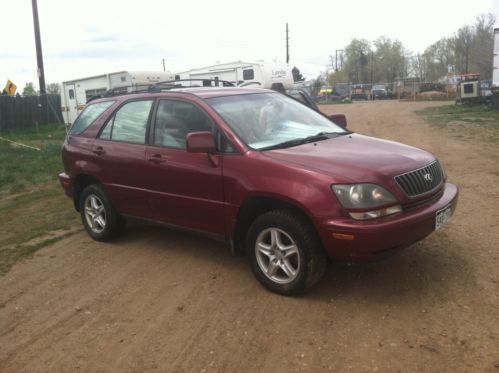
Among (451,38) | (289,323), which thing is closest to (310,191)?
(289,323)

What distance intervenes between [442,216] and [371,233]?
0.86 metres

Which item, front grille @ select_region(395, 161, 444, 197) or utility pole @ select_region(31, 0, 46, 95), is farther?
utility pole @ select_region(31, 0, 46, 95)

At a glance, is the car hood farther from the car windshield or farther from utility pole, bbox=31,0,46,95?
utility pole, bbox=31,0,46,95

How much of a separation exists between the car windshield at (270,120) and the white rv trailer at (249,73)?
1732 cm

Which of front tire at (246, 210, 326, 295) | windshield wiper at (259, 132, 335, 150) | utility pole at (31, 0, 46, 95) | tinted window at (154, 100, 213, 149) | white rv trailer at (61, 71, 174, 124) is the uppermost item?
utility pole at (31, 0, 46, 95)

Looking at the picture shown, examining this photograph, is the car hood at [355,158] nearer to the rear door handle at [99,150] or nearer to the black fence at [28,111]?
the rear door handle at [99,150]

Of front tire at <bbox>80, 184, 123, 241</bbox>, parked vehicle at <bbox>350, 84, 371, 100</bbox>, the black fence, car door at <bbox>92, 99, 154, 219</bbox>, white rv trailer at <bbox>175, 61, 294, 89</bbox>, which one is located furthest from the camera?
parked vehicle at <bbox>350, 84, 371, 100</bbox>

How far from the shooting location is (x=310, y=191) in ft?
12.5

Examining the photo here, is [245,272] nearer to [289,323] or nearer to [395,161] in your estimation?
[289,323]

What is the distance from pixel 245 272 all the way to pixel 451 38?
89.0 meters

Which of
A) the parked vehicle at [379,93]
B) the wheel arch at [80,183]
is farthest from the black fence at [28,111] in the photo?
the parked vehicle at [379,93]

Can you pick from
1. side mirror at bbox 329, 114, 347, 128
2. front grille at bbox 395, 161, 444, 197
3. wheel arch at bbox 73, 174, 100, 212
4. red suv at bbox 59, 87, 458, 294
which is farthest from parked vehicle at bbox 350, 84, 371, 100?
front grille at bbox 395, 161, 444, 197

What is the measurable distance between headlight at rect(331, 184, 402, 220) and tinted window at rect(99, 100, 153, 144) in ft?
7.68

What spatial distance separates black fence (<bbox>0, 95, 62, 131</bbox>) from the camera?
22.5m
